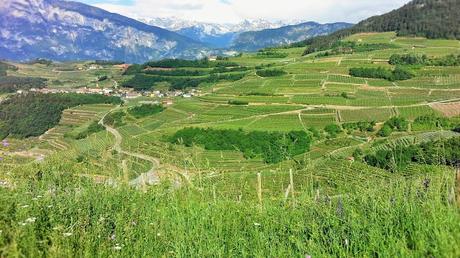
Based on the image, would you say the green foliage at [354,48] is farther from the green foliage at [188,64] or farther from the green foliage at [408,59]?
the green foliage at [188,64]

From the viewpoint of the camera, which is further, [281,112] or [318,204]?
[281,112]

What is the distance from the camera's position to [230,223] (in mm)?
4336

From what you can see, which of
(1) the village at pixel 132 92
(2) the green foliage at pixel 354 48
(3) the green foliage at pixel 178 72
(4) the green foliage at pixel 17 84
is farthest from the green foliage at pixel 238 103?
(4) the green foliage at pixel 17 84

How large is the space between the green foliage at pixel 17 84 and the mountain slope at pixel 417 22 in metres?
65.9

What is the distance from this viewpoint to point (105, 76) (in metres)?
125

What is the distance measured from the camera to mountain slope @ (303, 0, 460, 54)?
10138 cm

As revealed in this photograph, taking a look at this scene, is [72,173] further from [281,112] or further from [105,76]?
[105,76]

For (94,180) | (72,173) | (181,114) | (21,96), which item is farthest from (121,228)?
(21,96)

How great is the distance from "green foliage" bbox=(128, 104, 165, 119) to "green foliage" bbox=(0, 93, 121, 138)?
13508 millimetres

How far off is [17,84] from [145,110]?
57134 millimetres

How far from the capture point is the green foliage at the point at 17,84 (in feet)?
349

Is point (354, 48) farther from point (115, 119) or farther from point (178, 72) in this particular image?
point (115, 119)

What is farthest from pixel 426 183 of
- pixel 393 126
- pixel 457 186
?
pixel 393 126

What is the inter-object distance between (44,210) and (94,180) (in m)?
1.59
